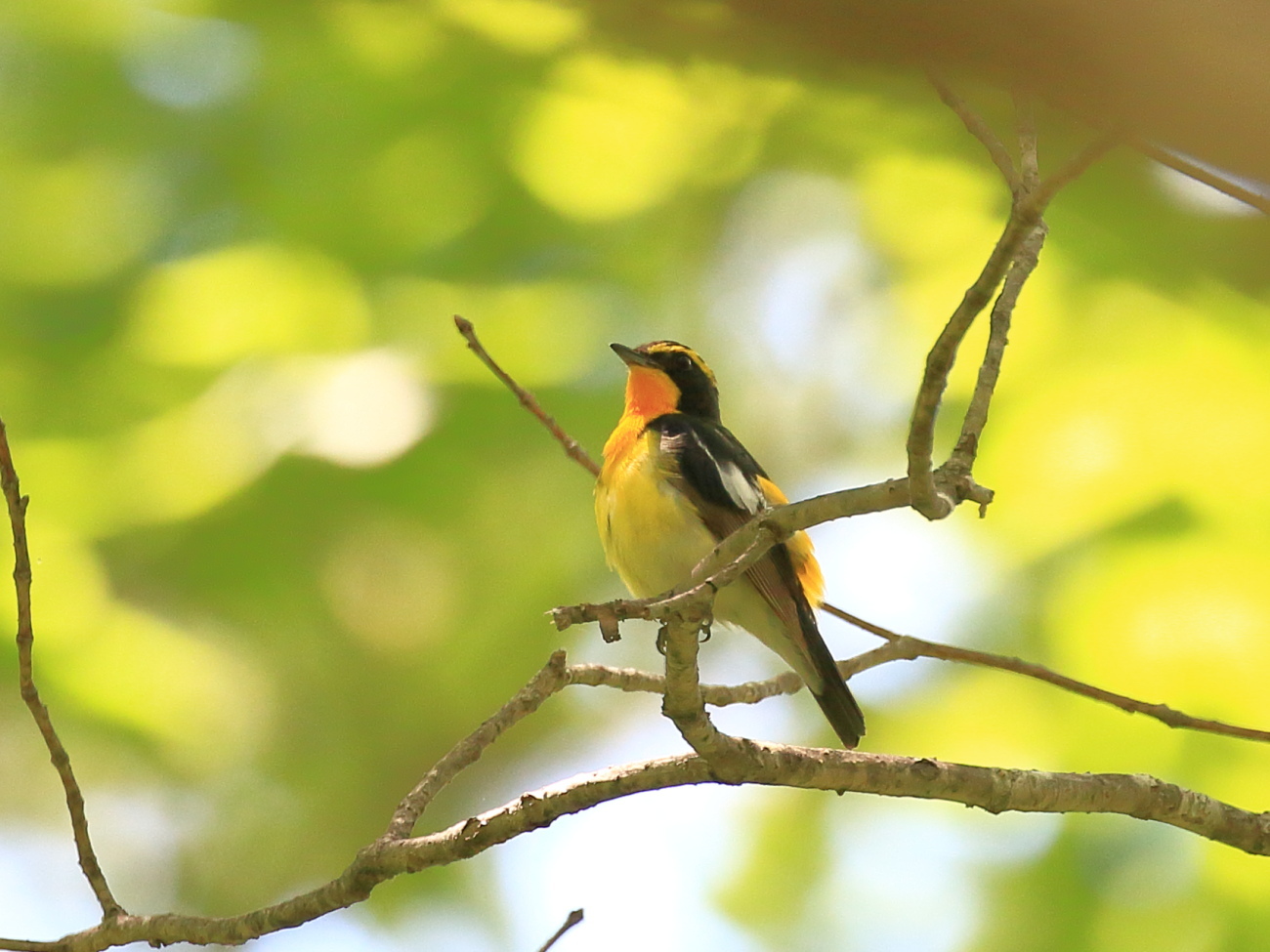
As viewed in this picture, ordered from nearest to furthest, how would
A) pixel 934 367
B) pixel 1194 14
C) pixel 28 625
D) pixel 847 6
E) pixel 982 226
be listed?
1. pixel 1194 14
2. pixel 847 6
3. pixel 934 367
4. pixel 28 625
5. pixel 982 226

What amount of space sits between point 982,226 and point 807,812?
3669 mm

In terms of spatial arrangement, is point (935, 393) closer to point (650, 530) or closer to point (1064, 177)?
point (1064, 177)

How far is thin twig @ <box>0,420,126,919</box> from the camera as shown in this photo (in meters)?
2.82

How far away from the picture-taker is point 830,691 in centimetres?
462

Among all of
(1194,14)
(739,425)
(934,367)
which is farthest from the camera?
(739,425)

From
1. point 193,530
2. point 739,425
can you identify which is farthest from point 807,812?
point 193,530

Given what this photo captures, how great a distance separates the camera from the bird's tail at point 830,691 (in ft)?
15.1

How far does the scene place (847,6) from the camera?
0.80 metres

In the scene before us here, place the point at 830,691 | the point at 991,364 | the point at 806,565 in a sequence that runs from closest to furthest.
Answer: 1. the point at 991,364
2. the point at 830,691
3. the point at 806,565

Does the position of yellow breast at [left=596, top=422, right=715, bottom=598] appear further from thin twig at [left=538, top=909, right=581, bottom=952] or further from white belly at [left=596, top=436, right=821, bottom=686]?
thin twig at [left=538, top=909, right=581, bottom=952]

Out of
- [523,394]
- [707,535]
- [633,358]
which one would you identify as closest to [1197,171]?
[523,394]

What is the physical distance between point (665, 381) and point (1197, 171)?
528 centimetres

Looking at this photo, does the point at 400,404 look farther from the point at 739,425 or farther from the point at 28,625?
the point at 28,625

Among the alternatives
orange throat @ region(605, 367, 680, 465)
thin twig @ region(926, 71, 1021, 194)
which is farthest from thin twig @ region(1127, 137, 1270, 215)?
orange throat @ region(605, 367, 680, 465)
